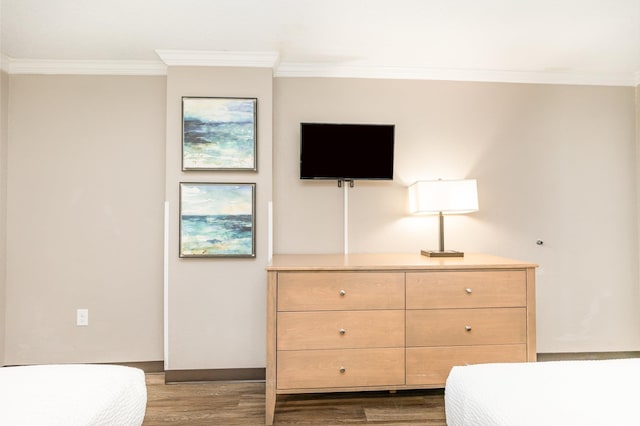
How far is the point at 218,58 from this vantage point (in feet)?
8.29

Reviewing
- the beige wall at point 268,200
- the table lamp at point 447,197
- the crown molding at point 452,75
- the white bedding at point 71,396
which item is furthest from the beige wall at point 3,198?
the table lamp at point 447,197

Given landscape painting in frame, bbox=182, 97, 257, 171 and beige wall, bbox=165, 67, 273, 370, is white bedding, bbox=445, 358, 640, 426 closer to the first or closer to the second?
beige wall, bbox=165, 67, 273, 370

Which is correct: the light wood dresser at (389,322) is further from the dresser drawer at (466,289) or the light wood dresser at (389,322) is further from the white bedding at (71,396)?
the white bedding at (71,396)

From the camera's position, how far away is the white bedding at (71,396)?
36.3 inches

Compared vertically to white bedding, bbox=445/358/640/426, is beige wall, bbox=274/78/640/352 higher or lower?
higher

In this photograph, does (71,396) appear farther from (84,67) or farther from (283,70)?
(84,67)

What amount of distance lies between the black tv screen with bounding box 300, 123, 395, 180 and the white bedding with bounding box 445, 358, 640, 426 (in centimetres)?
157

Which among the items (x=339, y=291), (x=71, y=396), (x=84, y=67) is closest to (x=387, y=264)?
(x=339, y=291)

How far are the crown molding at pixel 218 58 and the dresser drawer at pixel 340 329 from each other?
1722mm

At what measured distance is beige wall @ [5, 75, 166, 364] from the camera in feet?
8.60

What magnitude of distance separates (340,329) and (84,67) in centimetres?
259

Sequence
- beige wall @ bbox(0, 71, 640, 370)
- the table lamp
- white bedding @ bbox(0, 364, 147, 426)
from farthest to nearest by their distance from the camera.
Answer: beige wall @ bbox(0, 71, 640, 370) → the table lamp → white bedding @ bbox(0, 364, 147, 426)

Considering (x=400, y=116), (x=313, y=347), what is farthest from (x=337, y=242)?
(x=400, y=116)

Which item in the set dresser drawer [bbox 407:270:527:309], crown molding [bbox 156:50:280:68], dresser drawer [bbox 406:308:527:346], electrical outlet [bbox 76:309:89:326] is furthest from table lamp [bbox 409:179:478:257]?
electrical outlet [bbox 76:309:89:326]
